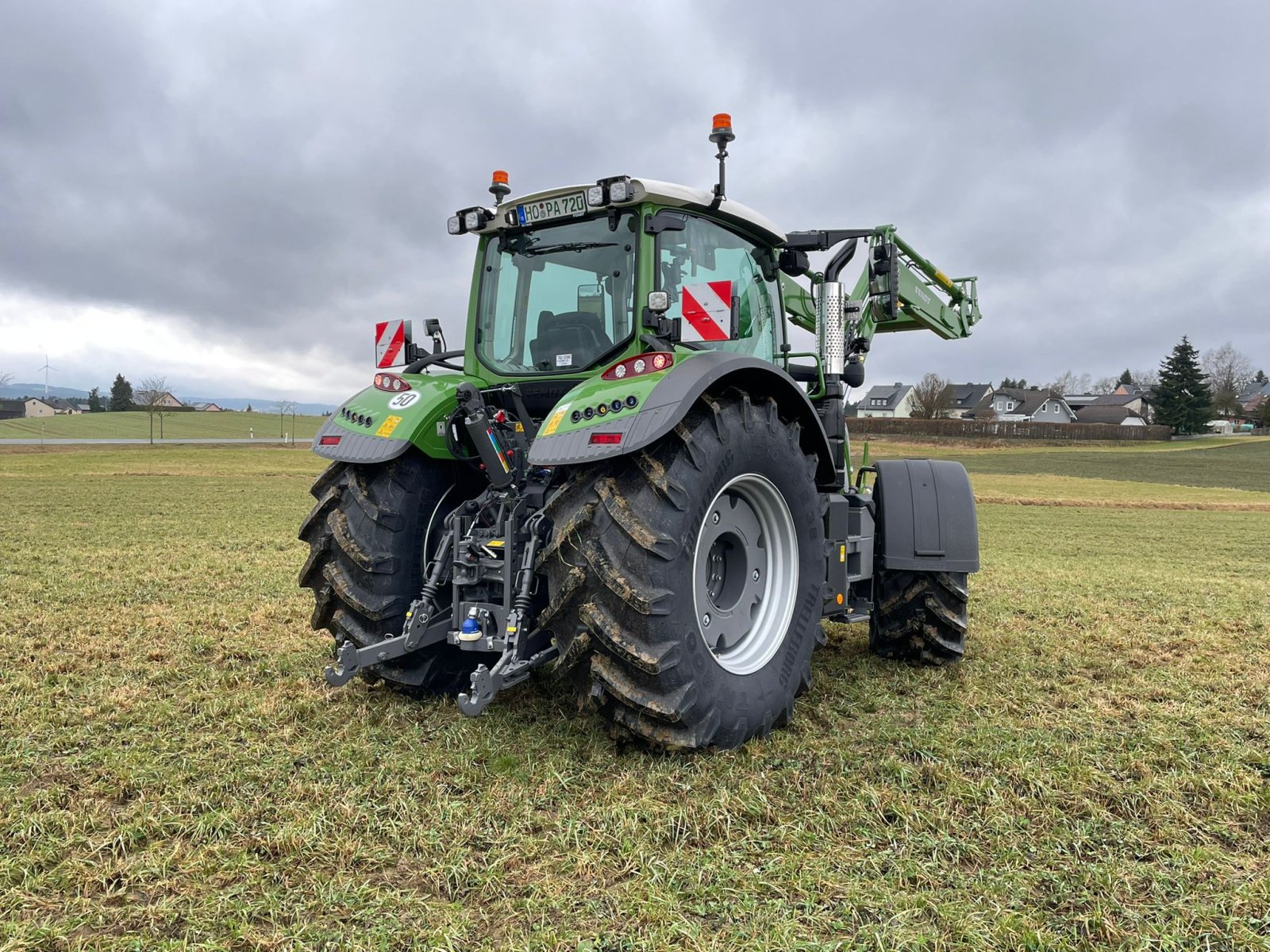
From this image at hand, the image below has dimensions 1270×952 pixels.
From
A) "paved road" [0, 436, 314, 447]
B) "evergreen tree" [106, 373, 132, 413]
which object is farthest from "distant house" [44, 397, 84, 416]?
"paved road" [0, 436, 314, 447]

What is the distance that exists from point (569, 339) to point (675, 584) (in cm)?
160

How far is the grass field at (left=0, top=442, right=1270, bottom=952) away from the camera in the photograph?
8.15 ft

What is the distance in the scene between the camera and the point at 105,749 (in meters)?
3.67

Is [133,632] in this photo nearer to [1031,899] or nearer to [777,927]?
[777,927]

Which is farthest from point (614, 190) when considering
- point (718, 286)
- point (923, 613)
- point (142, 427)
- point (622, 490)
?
point (142, 427)

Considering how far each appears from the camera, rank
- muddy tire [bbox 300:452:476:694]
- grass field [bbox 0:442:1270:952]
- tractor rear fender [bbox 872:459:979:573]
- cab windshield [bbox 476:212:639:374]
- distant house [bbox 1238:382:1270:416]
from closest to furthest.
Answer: grass field [bbox 0:442:1270:952], muddy tire [bbox 300:452:476:694], cab windshield [bbox 476:212:639:374], tractor rear fender [bbox 872:459:979:573], distant house [bbox 1238:382:1270:416]

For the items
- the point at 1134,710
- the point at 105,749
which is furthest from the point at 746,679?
the point at 105,749

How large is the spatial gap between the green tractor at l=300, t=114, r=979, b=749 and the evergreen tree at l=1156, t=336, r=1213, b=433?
72.0 m

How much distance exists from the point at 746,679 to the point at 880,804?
798 millimetres

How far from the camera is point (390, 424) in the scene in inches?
165

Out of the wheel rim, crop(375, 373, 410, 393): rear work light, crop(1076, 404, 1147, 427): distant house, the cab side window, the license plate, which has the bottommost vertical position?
the wheel rim

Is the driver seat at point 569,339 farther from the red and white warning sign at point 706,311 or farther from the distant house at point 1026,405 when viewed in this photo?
the distant house at point 1026,405

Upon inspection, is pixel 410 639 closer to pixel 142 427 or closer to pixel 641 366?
pixel 641 366

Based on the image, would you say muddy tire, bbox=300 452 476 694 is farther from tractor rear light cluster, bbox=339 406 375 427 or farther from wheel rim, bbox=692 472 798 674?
wheel rim, bbox=692 472 798 674
